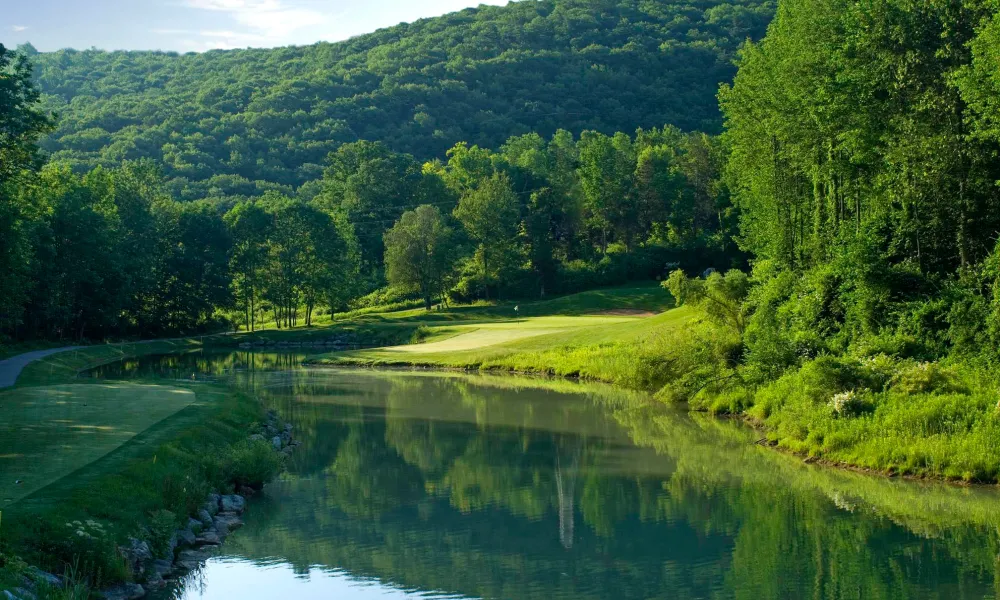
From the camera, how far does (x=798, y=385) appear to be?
111 feet

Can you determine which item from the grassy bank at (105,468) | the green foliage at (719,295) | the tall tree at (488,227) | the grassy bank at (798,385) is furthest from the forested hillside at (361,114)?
the grassy bank at (105,468)

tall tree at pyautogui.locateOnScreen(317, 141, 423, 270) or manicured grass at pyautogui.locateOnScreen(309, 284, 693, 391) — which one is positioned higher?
tall tree at pyautogui.locateOnScreen(317, 141, 423, 270)

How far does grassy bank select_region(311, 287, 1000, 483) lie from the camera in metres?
26.8

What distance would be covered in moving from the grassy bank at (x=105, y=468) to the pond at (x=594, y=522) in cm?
140

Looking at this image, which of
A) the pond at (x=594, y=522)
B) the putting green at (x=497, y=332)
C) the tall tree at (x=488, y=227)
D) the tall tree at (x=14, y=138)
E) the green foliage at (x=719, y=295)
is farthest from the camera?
the tall tree at (x=488, y=227)

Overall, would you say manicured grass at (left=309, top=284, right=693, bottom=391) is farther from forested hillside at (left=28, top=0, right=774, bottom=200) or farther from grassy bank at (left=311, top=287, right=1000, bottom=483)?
forested hillside at (left=28, top=0, right=774, bottom=200)

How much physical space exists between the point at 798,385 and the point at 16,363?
4186cm

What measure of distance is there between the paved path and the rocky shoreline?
66.1ft

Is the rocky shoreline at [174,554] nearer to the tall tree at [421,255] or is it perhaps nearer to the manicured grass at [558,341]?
the manicured grass at [558,341]

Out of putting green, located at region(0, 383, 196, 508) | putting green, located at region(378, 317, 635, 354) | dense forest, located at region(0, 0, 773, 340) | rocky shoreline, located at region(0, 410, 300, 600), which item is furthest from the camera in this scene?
dense forest, located at region(0, 0, 773, 340)

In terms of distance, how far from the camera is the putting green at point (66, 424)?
71.3 feet

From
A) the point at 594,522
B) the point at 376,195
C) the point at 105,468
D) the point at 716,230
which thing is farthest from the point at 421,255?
the point at 105,468

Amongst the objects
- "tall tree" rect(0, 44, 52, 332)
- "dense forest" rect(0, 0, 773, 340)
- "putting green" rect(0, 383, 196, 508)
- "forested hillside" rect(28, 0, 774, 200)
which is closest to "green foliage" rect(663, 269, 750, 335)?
"putting green" rect(0, 383, 196, 508)

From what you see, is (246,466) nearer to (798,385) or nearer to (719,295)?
(798,385)
